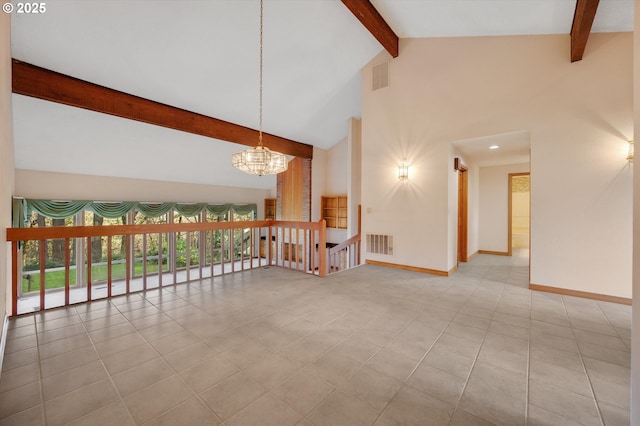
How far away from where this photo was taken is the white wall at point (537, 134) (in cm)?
332

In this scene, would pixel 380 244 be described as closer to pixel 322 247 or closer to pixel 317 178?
pixel 322 247

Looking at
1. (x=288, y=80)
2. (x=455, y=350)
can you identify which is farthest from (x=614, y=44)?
(x=288, y=80)

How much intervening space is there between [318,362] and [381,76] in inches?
210

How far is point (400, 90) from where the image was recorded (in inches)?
201

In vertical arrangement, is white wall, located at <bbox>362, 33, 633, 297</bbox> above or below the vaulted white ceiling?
below

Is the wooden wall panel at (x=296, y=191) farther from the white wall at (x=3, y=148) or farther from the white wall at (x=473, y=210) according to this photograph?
the white wall at (x=3, y=148)

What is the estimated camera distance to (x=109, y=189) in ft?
23.1

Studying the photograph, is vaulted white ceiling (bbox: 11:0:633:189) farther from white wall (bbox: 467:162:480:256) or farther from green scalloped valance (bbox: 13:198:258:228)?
white wall (bbox: 467:162:480:256)

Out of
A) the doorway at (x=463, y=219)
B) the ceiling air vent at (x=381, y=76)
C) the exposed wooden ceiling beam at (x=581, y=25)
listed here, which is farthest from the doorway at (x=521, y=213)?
the ceiling air vent at (x=381, y=76)

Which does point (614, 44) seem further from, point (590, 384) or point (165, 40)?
point (165, 40)

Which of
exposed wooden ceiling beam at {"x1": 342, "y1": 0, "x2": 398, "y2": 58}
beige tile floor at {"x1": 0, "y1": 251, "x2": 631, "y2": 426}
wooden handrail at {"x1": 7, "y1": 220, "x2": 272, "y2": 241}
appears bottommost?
beige tile floor at {"x1": 0, "y1": 251, "x2": 631, "y2": 426}

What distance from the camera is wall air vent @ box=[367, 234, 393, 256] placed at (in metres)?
5.24

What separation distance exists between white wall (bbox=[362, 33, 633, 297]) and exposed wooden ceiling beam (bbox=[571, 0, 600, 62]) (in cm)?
16

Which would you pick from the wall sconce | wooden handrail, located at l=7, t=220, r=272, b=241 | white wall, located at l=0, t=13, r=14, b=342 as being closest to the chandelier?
wooden handrail, located at l=7, t=220, r=272, b=241
